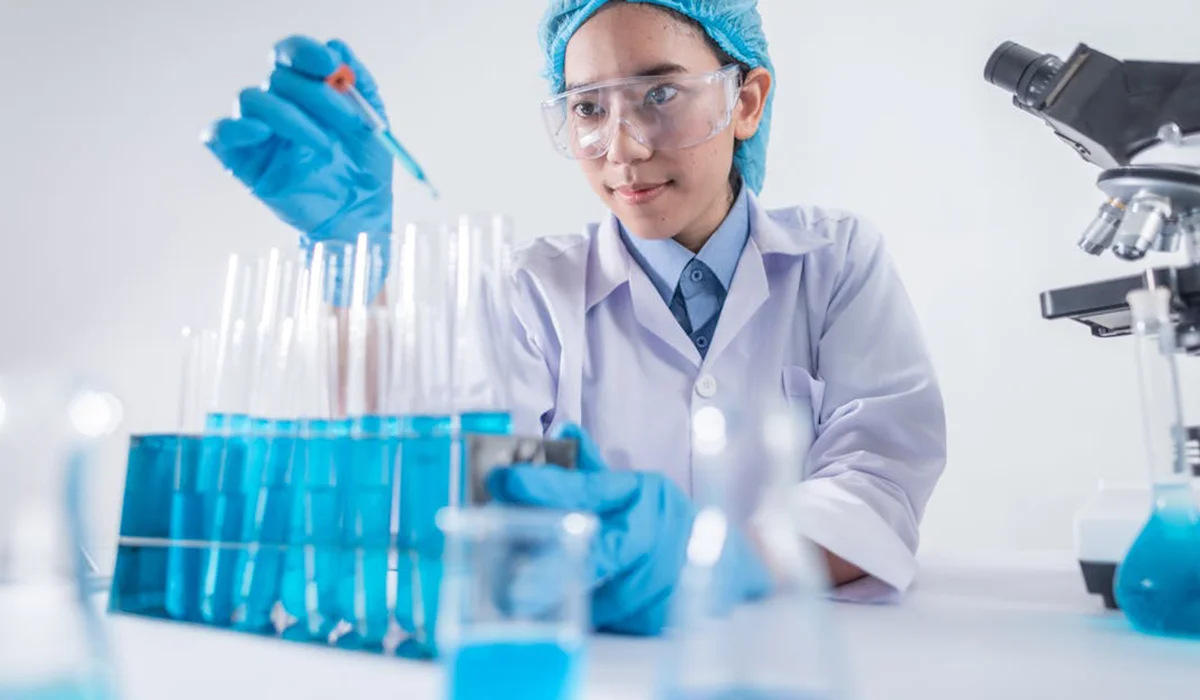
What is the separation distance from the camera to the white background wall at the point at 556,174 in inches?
125

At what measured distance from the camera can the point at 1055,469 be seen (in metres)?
3.15

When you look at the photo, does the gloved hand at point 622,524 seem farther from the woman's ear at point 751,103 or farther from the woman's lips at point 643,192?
the woman's ear at point 751,103

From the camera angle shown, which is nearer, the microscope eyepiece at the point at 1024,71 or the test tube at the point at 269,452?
the test tube at the point at 269,452

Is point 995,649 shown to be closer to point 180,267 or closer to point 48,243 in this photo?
point 180,267

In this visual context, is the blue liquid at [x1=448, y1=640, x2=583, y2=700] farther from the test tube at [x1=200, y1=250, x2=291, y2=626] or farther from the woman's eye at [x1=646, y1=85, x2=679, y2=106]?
the woman's eye at [x1=646, y1=85, x2=679, y2=106]

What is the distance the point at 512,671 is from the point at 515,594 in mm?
40

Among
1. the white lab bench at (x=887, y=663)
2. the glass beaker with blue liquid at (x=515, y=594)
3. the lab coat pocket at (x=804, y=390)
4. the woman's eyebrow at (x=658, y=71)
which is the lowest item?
the white lab bench at (x=887, y=663)

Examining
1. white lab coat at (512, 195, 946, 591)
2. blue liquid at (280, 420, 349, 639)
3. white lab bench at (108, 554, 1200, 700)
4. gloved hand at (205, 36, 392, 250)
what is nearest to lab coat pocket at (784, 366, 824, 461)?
white lab coat at (512, 195, 946, 591)

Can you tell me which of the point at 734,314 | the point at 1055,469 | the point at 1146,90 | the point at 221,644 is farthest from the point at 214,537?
the point at 1055,469

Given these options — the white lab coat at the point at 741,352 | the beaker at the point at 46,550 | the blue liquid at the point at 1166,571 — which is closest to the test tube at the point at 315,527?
the beaker at the point at 46,550

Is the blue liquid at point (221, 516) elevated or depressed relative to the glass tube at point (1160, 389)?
depressed

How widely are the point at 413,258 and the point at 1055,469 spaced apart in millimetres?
2753

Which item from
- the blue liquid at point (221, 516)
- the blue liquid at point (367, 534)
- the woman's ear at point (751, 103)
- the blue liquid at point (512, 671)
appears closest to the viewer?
the blue liquid at point (512, 671)

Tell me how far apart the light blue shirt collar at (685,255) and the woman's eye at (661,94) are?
349mm
